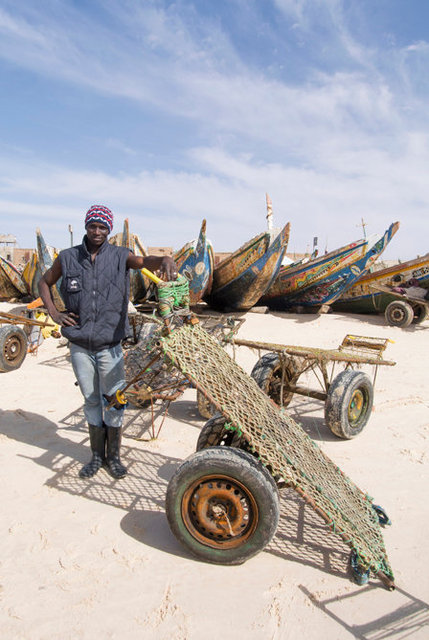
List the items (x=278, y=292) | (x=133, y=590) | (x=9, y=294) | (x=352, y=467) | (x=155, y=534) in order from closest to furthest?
(x=133, y=590) < (x=155, y=534) < (x=352, y=467) < (x=278, y=292) < (x=9, y=294)

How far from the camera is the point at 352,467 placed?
12.6ft

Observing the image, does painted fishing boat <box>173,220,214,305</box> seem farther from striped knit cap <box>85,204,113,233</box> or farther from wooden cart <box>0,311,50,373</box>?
striped knit cap <box>85,204,113,233</box>

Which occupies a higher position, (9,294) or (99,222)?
(99,222)

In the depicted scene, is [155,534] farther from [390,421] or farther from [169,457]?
[390,421]

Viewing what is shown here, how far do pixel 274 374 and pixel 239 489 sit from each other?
118 inches

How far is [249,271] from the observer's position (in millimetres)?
12406

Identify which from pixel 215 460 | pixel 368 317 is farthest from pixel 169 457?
pixel 368 317

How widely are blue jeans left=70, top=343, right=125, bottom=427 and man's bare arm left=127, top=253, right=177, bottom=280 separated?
681 mm

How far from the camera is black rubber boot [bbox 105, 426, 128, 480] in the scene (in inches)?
132

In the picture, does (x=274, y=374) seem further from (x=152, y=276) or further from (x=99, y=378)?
(x=152, y=276)

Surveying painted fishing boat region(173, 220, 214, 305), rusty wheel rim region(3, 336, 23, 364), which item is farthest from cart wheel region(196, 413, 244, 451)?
painted fishing boat region(173, 220, 214, 305)

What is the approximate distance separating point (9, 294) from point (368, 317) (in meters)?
13.5

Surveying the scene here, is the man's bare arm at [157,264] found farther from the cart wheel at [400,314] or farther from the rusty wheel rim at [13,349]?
the cart wheel at [400,314]

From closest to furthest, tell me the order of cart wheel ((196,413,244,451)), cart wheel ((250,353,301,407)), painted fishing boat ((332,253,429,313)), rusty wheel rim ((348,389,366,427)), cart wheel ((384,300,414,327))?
1. cart wheel ((196,413,244,451))
2. rusty wheel rim ((348,389,366,427))
3. cart wheel ((250,353,301,407))
4. cart wheel ((384,300,414,327))
5. painted fishing boat ((332,253,429,313))
